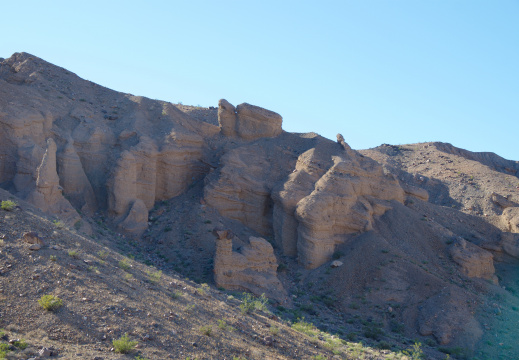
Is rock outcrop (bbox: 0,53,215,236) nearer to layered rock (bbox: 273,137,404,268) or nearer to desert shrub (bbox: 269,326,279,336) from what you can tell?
layered rock (bbox: 273,137,404,268)

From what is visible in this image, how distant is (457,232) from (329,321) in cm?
1302

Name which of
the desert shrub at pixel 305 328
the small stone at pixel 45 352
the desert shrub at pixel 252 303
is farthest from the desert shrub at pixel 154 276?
the small stone at pixel 45 352

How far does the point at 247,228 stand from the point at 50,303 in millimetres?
19126

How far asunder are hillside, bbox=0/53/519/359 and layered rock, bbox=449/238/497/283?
8 centimetres

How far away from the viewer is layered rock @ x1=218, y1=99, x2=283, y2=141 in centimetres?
3712

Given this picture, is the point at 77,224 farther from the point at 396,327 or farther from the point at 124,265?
the point at 396,327

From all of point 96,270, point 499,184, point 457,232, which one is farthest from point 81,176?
point 499,184

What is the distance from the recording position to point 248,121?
123ft

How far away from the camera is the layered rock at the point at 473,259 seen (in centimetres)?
3109

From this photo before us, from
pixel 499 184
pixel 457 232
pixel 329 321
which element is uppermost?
pixel 499 184

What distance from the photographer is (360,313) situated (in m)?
28.0

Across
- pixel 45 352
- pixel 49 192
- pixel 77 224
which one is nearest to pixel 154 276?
pixel 77 224

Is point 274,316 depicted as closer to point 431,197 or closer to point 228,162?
point 228,162

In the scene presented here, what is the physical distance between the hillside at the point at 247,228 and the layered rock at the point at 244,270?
0.07 meters
